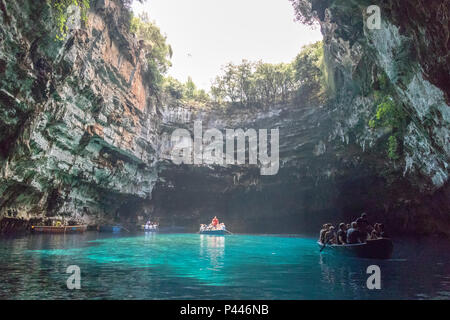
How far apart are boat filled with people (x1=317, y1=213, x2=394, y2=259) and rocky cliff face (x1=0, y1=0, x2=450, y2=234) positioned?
4789mm

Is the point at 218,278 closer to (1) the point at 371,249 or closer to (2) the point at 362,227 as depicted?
(1) the point at 371,249

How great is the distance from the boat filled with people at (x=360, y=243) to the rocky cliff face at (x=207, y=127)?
4.79 metres

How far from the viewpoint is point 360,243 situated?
11.5 m

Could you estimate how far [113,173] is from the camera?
29734 mm

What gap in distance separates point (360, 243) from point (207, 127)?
2702cm

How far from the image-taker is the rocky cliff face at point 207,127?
13258mm

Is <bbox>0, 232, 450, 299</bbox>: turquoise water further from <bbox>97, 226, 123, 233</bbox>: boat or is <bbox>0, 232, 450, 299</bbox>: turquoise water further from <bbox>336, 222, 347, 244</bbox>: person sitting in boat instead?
<bbox>97, 226, 123, 233</bbox>: boat

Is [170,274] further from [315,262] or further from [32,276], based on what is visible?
[315,262]

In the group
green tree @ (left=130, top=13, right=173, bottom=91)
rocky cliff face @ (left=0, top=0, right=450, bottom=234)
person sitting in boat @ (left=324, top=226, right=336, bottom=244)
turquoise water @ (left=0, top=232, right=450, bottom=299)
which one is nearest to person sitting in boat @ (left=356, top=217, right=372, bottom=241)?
turquoise water @ (left=0, top=232, right=450, bottom=299)

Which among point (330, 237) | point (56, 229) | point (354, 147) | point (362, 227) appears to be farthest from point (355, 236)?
point (56, 229)

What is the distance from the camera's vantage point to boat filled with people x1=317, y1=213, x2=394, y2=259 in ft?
37.3
